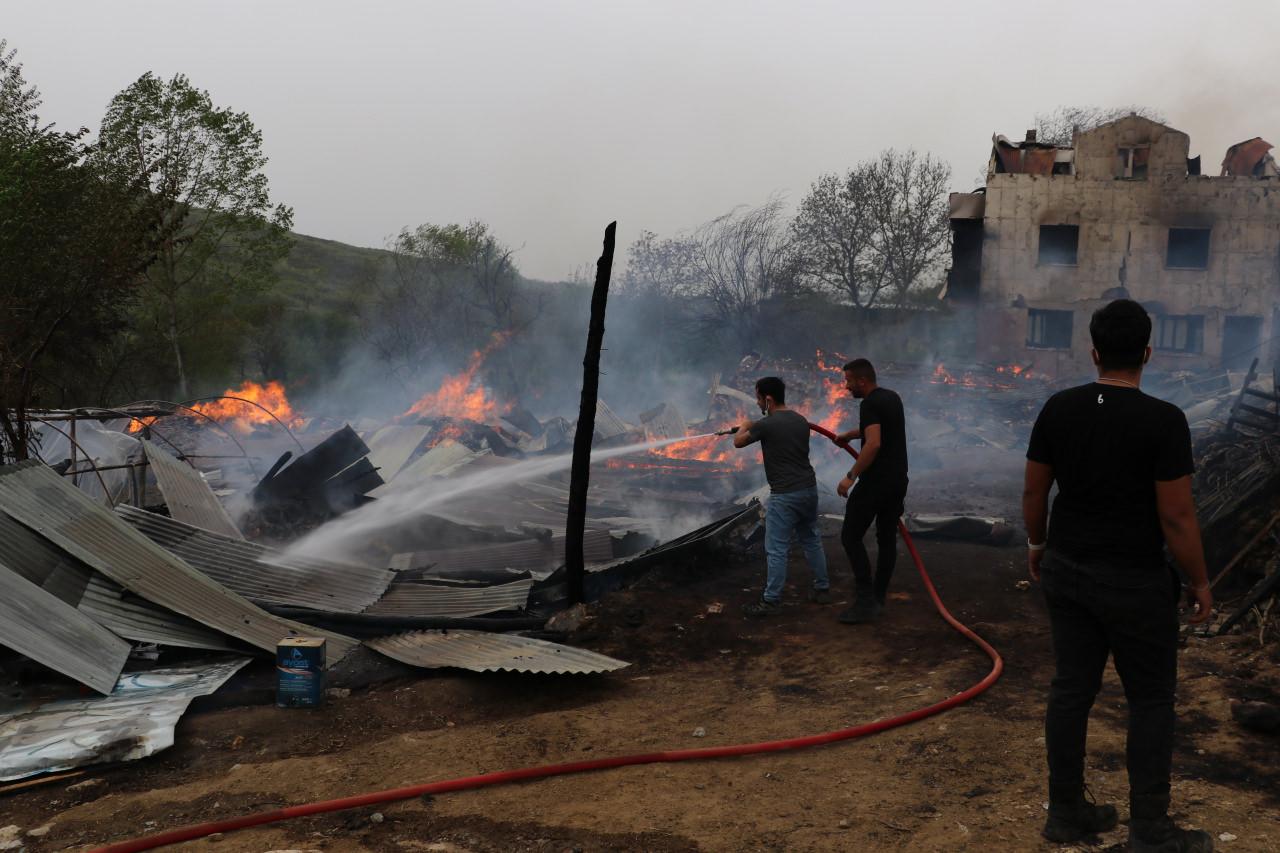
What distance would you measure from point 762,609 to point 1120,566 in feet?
14.1

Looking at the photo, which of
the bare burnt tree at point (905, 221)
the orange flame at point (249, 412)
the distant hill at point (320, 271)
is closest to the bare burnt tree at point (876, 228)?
the bare burnt tree at point (905, 221)

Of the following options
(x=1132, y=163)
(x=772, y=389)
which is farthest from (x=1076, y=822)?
(x=1132, y=163)

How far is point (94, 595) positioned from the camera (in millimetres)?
6051

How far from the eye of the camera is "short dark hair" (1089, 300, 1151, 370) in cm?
307

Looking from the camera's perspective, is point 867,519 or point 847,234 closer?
point 867,519

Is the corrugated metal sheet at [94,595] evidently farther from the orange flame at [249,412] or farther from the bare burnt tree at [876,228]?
the bare burnt tree at [876,228]

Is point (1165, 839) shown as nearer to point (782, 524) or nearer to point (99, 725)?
point (782, 524)

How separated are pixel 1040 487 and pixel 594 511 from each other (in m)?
9.38

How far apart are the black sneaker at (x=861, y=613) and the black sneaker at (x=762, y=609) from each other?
584mm

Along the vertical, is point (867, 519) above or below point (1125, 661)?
below

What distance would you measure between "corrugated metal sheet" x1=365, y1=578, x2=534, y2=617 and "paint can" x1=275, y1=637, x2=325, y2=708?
1.65 meters

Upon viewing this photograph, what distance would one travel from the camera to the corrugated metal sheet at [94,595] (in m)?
5.93

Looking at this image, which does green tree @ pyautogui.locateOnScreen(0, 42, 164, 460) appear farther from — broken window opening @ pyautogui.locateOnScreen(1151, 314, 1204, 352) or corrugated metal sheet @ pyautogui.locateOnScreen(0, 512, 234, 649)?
broken window opening @ pyautogui.locateOnScreen(1151, 314, 1204, 352)

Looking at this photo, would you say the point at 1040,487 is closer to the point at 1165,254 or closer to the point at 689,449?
the point at 689,449
